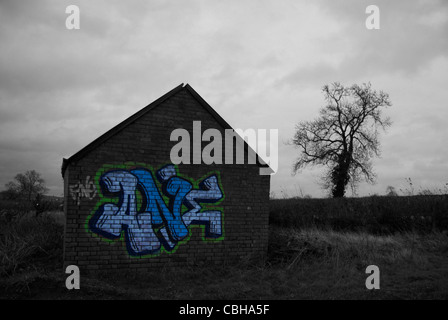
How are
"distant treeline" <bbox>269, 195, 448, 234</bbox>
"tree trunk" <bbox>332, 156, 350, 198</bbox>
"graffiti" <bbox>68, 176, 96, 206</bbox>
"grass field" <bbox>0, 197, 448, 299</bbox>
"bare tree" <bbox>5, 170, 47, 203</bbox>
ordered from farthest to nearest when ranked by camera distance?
"bare tree" <bbox>5, 170, 47, 203</bbox> → "tree trunk" <bbox>332, 156, 350, 198</bbox> → "distant treeline" <bbox>269, 195, 448, 234</bbox> → "graffiti" <bbox>68, 176, 96, 206</bbox> → "grass field" <bbox>0, 197, 448, 299</bbox>

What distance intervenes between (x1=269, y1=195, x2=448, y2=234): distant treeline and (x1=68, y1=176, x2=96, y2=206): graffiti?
9.71 m

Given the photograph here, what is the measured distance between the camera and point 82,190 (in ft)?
24.2

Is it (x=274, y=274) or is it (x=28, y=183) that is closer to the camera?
(x=274, y=274)

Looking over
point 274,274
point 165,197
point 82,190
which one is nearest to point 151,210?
point 165,197

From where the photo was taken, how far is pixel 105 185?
754 cm

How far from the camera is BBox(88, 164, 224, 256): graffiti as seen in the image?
7.54 metres

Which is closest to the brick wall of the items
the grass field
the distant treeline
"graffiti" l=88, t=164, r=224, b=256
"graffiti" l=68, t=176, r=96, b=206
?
"graffiti" l=68, t=176, r=96, b=206

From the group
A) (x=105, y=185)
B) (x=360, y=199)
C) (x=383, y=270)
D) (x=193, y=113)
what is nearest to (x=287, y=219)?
(x=360, y=199)

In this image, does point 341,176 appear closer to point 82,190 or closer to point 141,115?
point 141,115

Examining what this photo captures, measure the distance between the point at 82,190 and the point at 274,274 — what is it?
4.66m

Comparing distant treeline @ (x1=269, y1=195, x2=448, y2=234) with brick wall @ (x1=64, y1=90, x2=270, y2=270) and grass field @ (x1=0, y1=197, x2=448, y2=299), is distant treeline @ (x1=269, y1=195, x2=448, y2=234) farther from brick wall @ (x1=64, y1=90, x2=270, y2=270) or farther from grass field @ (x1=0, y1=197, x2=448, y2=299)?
brick wall @ (x1=64, y1=90, x2=270, y2=270)

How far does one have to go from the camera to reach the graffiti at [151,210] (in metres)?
7.54

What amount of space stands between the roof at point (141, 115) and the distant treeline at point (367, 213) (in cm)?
777

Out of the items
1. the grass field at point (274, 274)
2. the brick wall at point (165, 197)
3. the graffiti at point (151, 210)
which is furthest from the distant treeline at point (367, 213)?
the graffiti at point (151, 210)
